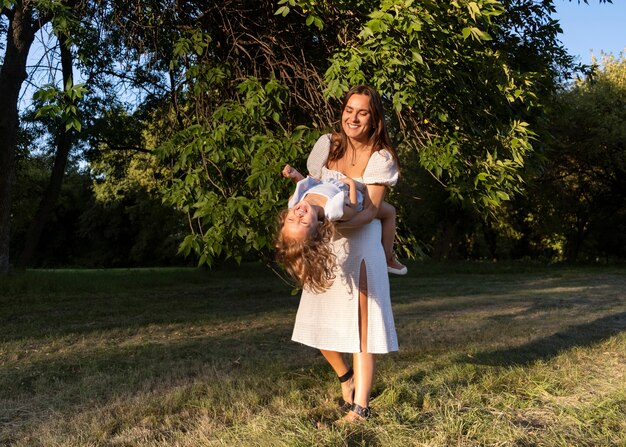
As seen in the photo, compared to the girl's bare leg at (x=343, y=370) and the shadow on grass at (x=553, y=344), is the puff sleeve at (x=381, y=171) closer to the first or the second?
the girl's bare leg at (x=343, y=370)

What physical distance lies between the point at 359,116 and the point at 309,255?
3.29 ft

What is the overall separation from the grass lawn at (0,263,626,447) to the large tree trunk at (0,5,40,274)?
82.4 inches

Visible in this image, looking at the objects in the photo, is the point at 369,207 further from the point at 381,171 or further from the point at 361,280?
the point at 361,280

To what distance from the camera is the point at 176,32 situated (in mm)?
6133

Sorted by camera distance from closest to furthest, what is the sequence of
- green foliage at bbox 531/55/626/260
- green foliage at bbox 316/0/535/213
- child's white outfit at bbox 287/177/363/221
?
child's white outfit at bbox 287/177/363/221, green foliage at bbox 316/0/535/213, green foliage at bbox 531/55/626/260

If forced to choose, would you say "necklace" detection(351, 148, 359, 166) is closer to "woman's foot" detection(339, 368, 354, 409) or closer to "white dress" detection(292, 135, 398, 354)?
"white dress" detection(292, 135, 398, 354)

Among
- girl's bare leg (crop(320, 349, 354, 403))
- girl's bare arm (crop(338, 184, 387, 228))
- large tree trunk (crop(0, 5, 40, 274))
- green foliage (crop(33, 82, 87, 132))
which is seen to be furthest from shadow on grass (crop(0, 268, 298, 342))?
girl's bare arm (crop(338, 184, 387, 228))

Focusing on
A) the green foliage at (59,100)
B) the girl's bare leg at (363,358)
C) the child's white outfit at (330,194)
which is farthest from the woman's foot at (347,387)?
the green foliage at (59,100)

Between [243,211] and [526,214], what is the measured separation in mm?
28790

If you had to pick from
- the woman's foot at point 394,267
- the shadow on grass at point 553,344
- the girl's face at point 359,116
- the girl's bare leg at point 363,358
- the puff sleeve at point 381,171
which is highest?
the girl's face at point 359,116

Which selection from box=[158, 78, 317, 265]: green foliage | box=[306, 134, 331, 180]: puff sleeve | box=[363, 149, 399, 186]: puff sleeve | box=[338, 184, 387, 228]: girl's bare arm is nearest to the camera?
box=[338, 184, 387, 228]: girl's bare arm

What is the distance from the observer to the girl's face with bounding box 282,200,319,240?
2963 millimetres

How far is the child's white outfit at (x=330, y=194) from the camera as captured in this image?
296 cm

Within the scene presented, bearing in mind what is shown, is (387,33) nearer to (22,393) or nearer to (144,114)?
(22,393)
